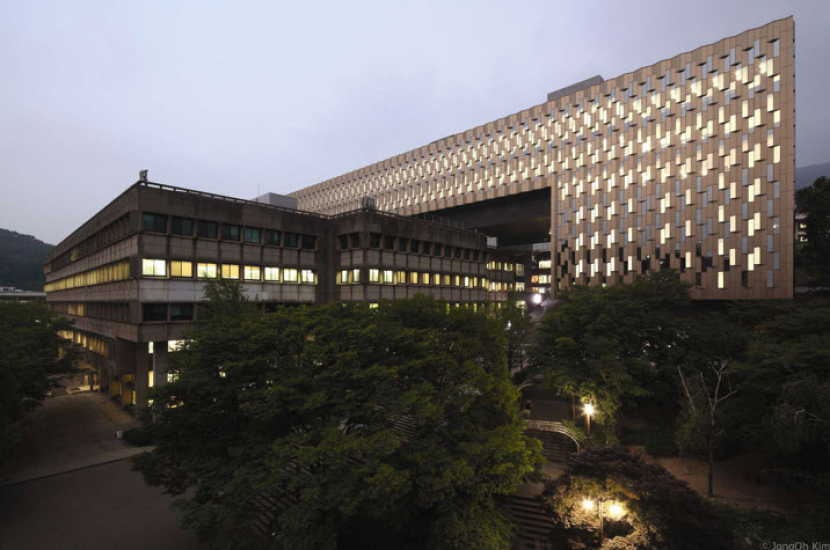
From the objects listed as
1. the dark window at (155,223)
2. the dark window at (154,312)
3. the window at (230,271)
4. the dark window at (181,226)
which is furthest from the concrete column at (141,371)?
the dark window at (181,226)

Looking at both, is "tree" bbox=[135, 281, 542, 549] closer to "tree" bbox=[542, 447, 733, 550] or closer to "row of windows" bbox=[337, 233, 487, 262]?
"tree" bbox=[542, 447, 733, 550]

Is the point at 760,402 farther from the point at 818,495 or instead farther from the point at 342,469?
the point at 342,469

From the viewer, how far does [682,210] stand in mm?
58000

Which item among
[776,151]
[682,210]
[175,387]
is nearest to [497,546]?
[175,387]

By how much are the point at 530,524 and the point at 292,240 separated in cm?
3659

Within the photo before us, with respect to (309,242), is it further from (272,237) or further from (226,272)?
→ (226,272)

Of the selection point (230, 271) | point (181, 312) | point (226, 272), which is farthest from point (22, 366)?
point (230, 271)

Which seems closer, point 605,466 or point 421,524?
point 605,466

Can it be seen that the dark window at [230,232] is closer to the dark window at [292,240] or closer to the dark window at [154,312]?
the dark window at [292,240]

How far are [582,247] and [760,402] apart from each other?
46.6 meters

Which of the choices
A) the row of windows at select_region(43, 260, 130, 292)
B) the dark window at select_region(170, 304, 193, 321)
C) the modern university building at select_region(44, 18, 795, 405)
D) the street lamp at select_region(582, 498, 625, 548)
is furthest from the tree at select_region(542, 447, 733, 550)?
the row of windows at select_region(43, 260, 130, 292)

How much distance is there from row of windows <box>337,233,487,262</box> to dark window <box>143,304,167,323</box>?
823 inches

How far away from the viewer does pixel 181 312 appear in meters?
36.4

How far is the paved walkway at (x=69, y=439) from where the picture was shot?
2805cm
